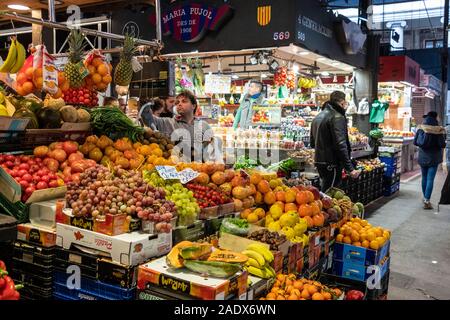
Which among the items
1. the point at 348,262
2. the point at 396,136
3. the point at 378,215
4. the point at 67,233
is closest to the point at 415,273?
the point at 348,262

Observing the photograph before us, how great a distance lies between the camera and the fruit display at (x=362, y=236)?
12.8 feet

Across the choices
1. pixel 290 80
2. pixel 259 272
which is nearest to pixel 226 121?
pixel 290 80

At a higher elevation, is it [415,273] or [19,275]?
[19,275]

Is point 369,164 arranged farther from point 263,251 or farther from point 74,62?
point 263,251

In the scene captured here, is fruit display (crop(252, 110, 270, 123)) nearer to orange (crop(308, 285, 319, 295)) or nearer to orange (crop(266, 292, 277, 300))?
orange (crop(308, 285, 319, 295))

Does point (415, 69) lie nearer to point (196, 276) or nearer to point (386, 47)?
point (386, 47)

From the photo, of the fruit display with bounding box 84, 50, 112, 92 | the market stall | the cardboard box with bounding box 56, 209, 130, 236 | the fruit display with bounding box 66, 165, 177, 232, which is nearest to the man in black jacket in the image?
the market stall

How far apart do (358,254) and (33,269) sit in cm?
254

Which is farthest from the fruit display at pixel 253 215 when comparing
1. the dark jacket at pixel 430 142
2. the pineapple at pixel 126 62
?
the dark jacket at pixel 430 142

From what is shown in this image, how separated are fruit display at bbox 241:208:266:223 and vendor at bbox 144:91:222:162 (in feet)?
5.13

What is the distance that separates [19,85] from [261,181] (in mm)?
2164

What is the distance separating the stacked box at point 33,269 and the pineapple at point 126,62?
1900 millimetres

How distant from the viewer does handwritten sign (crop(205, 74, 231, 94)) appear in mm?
8758

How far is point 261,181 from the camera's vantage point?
392cm
